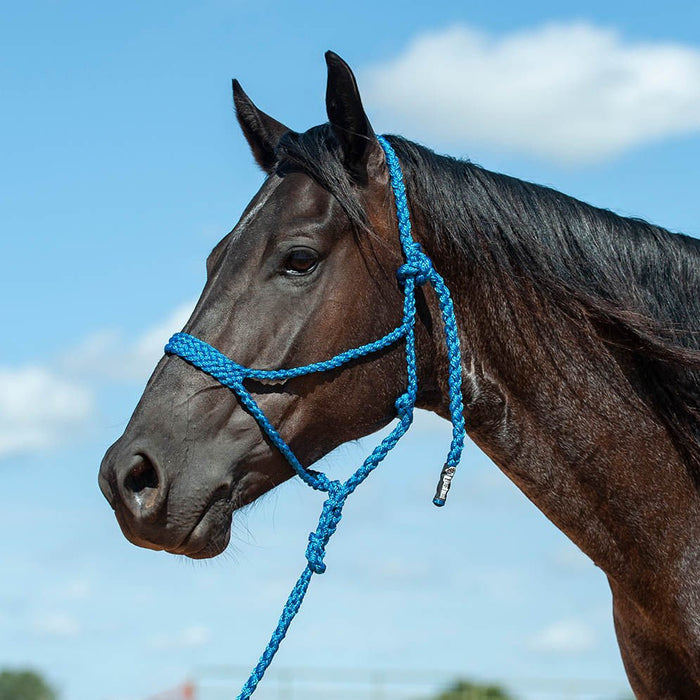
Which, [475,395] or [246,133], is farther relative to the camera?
[246,133]

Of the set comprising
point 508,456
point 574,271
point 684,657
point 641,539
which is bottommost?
point 684,657

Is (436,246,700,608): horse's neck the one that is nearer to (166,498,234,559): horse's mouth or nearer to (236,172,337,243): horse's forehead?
(236,172,337,243): horse's forehead

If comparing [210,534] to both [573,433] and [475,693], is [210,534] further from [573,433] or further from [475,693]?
[475,693]

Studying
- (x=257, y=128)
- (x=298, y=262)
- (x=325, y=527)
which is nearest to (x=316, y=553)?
(x=325, y=527)

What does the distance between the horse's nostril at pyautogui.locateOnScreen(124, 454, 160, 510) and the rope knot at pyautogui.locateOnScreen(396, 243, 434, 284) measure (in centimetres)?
122

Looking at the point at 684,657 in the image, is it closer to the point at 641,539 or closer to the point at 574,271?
the point at 641,539

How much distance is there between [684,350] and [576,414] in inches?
19.5

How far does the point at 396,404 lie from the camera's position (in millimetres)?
4258

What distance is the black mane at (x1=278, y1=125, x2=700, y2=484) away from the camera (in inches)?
173

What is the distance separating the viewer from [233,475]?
12.9 ft

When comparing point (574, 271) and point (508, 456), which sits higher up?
point (574, 271)

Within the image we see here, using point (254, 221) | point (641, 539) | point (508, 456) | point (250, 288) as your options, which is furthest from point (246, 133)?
point (641, 539)

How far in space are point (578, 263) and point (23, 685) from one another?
2487 inches

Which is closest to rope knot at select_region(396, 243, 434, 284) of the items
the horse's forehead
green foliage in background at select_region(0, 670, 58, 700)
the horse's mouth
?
the horse's forehead
